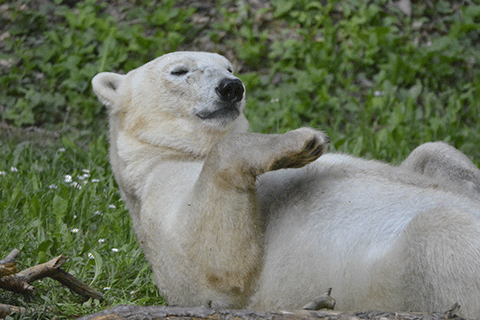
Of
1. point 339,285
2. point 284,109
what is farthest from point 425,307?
point 284,109

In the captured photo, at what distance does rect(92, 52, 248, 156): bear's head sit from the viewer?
12.2 feet

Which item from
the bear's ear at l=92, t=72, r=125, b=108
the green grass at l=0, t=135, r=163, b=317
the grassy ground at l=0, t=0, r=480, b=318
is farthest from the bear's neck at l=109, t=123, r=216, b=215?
the grassy ground at l=0, t=0, r=480, b=318

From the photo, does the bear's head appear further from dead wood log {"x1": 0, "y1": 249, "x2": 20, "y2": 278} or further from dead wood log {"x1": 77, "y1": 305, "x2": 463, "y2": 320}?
dead wood log {"x1": 77, "y1": 305, "x2": 463, "y2": 320}

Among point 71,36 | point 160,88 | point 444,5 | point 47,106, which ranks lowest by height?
point 47,106

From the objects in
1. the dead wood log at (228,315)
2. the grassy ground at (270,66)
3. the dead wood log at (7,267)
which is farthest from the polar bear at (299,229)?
the grassy ground at (270,66)

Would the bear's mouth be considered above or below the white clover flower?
above

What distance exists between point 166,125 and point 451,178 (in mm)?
1855

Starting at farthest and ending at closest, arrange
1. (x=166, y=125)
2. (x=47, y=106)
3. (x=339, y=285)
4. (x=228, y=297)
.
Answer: (x=47, y=106)
(x=166, y=125)
(x=228, y=297)
(x=339, y=285)

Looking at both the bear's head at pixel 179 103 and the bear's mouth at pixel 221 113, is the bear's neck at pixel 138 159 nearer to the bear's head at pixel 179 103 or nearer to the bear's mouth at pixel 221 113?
the bear's head at pixel 179 103

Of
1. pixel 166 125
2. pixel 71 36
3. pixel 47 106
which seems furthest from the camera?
pixel 71 36

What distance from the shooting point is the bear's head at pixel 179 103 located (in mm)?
3727

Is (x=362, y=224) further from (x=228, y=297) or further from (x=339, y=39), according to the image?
(x=339, y=39)

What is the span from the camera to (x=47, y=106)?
7207 mm

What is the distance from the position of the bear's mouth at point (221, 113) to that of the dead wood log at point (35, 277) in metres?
1.20
